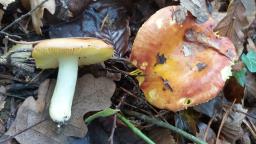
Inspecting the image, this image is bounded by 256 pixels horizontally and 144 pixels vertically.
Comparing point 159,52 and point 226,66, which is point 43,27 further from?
point 226,66

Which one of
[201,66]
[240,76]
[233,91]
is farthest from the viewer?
[233,91]

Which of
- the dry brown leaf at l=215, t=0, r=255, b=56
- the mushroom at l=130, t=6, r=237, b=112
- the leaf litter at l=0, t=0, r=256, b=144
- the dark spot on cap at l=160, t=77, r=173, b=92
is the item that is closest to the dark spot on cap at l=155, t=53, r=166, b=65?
the mushroom at l=130, t=6, r=237, b=112

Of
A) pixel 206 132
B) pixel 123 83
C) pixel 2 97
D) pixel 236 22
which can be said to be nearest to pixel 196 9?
pixel 236 22

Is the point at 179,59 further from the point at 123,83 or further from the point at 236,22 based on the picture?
the point at 236,22

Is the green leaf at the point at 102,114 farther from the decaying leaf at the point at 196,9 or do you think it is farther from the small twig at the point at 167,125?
the decaying leaf at the point at 196,9

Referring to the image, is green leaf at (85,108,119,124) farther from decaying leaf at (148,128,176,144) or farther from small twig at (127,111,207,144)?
decaying leaf at (148,128,176,144)
